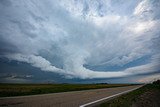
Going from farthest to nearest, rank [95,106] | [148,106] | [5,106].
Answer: [148,106] < [95,106] < [5,106]

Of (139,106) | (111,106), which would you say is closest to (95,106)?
(111,106)

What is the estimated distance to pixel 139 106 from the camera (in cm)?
1214

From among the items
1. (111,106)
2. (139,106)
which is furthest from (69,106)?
(139,106)

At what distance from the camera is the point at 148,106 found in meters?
12.3

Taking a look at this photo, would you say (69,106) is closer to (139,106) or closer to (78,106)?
(78,106)

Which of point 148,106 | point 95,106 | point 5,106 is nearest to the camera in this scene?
point 5,106

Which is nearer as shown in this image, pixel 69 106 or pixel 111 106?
pixel 69 106

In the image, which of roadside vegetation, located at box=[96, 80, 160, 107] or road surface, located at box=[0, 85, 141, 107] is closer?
road surface, located at box=[0, 85, 141, 107]

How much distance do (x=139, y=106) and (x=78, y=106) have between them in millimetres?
4573

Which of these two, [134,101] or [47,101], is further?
[134,101]

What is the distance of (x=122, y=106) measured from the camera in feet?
38.0

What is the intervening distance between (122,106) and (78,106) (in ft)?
10.2

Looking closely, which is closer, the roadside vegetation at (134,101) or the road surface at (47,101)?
the road surface at (47,101)

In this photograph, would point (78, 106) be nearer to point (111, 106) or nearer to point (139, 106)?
point (111, 106)
